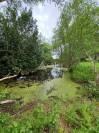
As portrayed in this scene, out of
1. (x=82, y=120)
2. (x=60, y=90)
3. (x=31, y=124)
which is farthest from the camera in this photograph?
(x=60, y=90)

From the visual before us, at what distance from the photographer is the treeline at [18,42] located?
15.8 m

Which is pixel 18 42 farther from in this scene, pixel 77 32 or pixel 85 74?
pixel 85 74

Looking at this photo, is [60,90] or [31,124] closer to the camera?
[31,124]

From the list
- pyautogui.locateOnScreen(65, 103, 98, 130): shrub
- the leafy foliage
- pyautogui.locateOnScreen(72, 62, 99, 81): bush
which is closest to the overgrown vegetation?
pyautogui.locateOnScreen(72, 62, 99, 81): bush

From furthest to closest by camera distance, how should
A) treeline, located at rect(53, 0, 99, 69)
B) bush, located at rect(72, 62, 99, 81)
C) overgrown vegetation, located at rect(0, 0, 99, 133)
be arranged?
treeline, located at rect(53, 0, 99, 69), bush, located at rect(72, 62, 99, 81), overgrown vegetation, located at rect(0, 0, 99, 133)

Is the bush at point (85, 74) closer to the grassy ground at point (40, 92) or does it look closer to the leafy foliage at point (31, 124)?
the grassy ground at point (40, 92)

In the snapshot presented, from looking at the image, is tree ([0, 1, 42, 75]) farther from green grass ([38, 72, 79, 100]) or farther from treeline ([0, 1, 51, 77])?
green grass ([38, 72, 79, 100])

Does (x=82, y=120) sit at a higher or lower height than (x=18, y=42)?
lower

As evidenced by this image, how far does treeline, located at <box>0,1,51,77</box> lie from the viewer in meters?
15.8

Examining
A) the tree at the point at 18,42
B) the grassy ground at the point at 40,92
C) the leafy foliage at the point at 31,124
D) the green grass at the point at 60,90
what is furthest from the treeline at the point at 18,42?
the leafy foliage at the point at 31,124

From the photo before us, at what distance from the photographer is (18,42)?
16.5 meters

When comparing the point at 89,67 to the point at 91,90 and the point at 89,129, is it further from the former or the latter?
the point at 89,129

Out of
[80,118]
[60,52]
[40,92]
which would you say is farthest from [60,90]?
[60,52]

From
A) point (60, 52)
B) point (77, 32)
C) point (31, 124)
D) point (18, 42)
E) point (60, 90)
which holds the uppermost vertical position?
point (77, 32)
